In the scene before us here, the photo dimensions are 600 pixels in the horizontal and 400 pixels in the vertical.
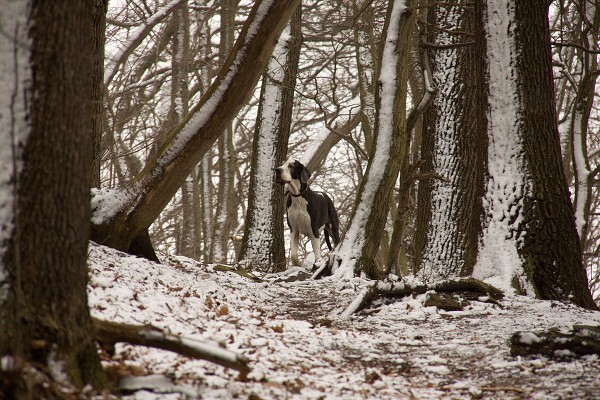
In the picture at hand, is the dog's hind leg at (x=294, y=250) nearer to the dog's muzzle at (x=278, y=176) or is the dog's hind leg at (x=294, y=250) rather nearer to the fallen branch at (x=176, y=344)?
the dog's muzzle at (x=278, y=176)

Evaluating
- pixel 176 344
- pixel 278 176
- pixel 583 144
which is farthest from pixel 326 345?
pixel 583 144

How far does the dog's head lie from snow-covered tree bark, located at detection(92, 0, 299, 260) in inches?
161

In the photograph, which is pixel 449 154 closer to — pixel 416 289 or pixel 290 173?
pixel 416 289

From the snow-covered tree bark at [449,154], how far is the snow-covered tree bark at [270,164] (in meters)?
2.84

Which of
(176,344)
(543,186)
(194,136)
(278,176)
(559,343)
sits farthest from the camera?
(278,176)

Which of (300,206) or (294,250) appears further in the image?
(300,206)

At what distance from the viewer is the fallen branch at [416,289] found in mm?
6070

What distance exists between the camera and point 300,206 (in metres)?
12.0

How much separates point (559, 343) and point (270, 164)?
7.90 m

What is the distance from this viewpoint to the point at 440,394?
3.53 m

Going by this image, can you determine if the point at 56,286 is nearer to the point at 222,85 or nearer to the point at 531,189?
the point at 222,85

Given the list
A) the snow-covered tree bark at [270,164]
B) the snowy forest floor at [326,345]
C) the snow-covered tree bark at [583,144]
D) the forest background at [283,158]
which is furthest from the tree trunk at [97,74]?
the snow-covered tree bark at [583,144]

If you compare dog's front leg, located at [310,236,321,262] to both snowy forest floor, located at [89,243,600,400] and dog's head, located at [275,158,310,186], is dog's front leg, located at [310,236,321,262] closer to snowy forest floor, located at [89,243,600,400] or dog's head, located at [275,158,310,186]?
dog's head, located at [275,158,310,186]

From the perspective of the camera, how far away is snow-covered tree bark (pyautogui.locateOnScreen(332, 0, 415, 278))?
28.0 feet
